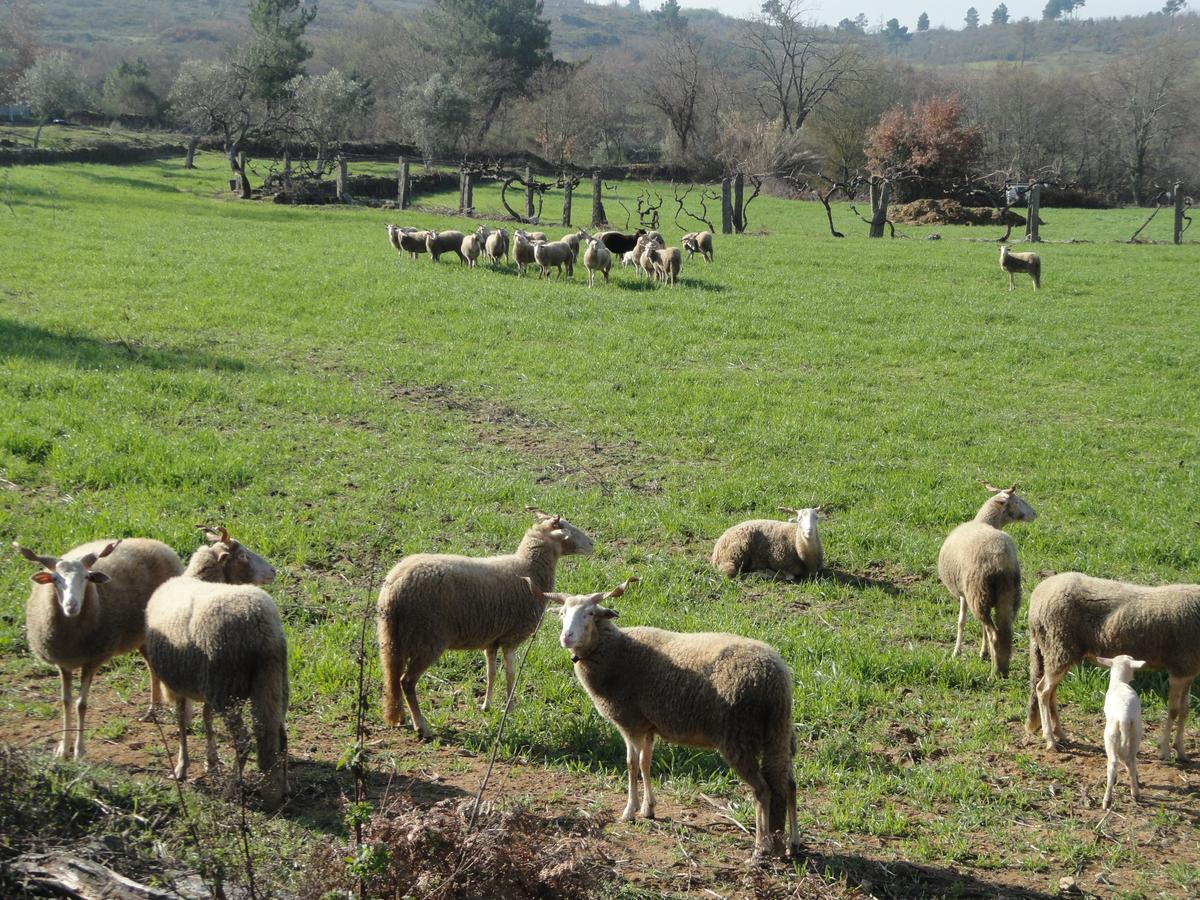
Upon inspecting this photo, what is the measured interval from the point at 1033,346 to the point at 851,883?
16.0 meters

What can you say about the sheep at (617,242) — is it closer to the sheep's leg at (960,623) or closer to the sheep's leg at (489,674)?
the sheep's leg at (960,623)

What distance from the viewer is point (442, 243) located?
26156mm

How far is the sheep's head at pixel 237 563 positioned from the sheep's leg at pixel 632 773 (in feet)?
8.91

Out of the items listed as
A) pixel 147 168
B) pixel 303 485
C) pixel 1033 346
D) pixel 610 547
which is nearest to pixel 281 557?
pixel 303 485

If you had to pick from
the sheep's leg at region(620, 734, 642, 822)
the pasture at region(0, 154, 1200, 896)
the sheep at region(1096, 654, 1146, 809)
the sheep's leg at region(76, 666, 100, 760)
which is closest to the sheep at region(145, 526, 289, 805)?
the pasture at region(0, 154, 1200, 896)

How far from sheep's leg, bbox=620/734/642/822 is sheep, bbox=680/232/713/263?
23123 mm

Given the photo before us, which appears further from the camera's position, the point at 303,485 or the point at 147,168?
the point at 147,168

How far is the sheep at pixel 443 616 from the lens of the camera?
6422 mm

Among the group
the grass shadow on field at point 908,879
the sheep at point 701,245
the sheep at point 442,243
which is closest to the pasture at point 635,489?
the grass shadow on field at point 908,879

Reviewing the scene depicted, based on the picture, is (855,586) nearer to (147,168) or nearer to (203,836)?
(203,836)

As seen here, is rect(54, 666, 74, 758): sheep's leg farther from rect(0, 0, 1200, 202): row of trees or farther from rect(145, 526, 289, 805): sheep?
rect(0, 0, 1200, 202): row of trees

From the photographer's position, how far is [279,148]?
5759cm

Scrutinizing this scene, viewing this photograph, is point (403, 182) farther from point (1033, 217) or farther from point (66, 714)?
point (66, 714)

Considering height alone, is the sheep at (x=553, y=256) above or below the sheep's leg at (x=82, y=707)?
above
